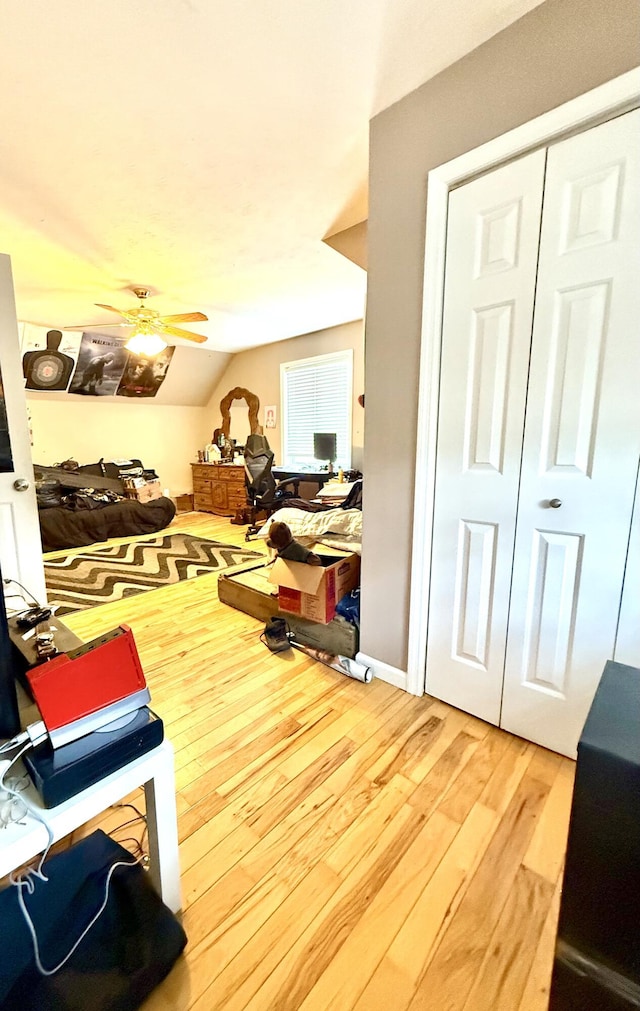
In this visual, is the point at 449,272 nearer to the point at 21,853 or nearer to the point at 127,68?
the point at 127,68

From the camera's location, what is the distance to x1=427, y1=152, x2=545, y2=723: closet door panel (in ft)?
4.72

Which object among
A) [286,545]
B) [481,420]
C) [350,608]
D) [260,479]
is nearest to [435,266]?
[481,420]

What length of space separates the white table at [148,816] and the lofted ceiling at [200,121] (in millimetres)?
2115

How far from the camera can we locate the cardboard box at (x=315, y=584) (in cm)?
218

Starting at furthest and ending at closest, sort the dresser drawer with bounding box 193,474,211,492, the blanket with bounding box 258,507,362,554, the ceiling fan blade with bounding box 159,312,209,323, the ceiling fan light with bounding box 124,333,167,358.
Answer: the dresser drawer with bounding box 193,474,211,492 → the ceiling fan light with bounding box 124,333,167,358 → the ceiling fan blade with bounding box 159,312,209,323 → the blanket with bounding box 258,507,362,554

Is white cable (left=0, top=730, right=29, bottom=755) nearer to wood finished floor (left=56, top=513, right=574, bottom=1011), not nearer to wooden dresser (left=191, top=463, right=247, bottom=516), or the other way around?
wood finished floor (left=56, top=513, right=574, bottom=1011)

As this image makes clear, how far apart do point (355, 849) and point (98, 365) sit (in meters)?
5.56

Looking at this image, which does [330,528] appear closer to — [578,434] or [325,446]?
[578,434]

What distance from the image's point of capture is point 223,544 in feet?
14.6

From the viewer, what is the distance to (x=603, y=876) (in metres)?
0.62

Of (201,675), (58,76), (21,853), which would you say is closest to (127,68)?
(58,76)

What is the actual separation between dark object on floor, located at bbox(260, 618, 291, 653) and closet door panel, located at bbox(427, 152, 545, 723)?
2.88ft

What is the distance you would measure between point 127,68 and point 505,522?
2156 millimetres

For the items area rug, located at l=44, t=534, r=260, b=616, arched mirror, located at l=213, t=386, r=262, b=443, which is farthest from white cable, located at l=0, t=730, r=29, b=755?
arched mirror, located at l=213, t=386, r=262, b=443
